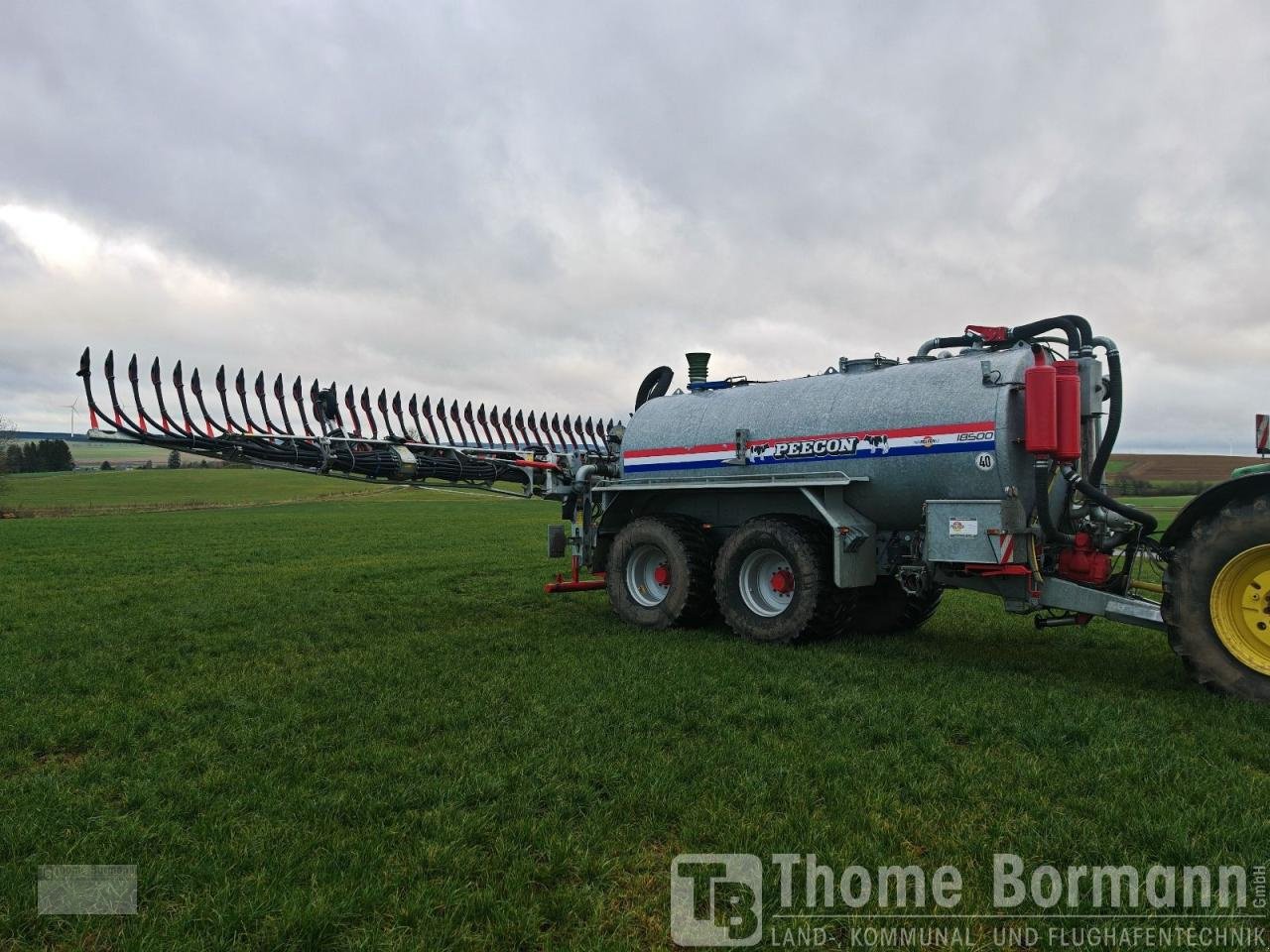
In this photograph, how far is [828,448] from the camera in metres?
8.40

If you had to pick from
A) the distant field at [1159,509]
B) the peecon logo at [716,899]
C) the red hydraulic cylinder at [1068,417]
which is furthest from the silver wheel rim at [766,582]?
the peecon logo at [716,899]

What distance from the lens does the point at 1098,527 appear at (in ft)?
24.7

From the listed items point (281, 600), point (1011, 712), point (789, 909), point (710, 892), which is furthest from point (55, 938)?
point (281, 600)

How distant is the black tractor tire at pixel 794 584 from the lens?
320 inches

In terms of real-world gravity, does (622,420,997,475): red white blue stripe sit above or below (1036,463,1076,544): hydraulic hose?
above

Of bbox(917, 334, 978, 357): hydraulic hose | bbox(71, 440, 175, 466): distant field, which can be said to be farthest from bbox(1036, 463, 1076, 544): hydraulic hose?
bbox(71, 440, 175, 466): distant field

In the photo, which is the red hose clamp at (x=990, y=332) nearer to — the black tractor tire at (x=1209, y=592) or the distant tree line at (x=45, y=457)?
the black tractor tire at (x=1209, y=592)

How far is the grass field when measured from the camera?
3.46 m

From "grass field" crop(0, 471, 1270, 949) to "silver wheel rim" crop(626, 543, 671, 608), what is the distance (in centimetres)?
90

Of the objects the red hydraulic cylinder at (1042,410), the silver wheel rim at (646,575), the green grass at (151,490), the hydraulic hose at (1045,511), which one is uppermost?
the red hydraulic cylinder at (1042,410)

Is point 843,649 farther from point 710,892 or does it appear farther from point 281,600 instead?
point 281,600

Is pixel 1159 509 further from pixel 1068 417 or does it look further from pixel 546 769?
pixel 546 769

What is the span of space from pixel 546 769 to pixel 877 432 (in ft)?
15.6

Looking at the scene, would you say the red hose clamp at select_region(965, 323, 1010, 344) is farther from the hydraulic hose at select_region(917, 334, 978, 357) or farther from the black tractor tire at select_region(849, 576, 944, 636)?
the black tractor tire at select_region(849, 576, 944, 636)
